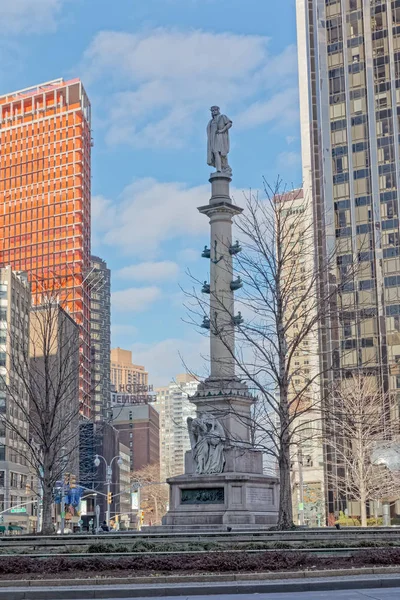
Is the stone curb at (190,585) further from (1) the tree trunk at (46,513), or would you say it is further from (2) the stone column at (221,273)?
(1) the tree trunk at (46,513)

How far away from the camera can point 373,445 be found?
6456cm

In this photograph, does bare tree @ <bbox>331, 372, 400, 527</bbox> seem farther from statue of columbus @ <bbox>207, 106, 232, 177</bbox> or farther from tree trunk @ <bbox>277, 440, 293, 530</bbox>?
tree trunk @ <bbox>277, 440, 293, 530</bbox>

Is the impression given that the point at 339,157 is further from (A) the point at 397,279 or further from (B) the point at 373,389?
(B) the point at 373,389

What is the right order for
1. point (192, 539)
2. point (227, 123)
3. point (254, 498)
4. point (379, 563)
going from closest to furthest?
point (379, 563) < point (192, 539) < point (254, 498) < point (227, 123)

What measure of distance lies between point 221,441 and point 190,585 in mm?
19298

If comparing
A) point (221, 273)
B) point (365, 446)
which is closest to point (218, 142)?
point (221, 273)

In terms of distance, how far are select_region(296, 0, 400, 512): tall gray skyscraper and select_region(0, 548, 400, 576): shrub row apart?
242 ft

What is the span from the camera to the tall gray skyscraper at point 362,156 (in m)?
96.1

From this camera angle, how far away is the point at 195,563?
18.6 meters

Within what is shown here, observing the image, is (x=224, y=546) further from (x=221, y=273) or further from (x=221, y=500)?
(x=221, y=273)

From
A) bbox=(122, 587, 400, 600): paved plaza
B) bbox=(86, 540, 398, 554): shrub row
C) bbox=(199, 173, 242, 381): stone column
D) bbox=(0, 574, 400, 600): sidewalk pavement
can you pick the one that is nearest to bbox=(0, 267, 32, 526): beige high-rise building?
bbox=(199, 173, 242, 381): stone column

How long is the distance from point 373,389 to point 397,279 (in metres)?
25.8

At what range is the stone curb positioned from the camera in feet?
52.2

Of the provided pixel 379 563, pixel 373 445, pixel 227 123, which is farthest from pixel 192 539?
pixel 373 445
